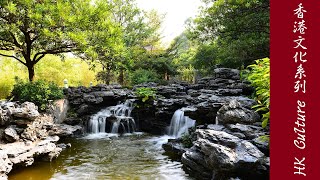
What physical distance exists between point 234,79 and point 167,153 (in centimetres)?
787

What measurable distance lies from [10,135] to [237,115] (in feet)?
21.5

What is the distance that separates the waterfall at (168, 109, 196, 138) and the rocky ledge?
489 centimetres

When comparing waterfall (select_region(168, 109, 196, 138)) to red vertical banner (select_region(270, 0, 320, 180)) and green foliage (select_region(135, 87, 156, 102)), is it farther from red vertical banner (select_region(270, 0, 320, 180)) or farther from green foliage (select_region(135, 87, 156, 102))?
red vertical banner (select_region(270, 0, 320, 180))

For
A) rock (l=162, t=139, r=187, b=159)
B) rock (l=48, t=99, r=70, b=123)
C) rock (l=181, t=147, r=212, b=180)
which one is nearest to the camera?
rock (l=181, t=147, r=212, b=180)

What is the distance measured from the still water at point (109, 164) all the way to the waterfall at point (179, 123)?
1131mm

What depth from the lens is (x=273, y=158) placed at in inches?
102

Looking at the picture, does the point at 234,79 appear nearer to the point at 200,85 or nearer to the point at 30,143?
the point at 200,85

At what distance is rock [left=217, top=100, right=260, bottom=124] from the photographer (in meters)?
7.92

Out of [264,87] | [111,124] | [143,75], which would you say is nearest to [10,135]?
[111,124]

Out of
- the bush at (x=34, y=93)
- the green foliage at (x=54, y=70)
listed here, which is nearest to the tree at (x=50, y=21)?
the bush at (x=34, y=93)

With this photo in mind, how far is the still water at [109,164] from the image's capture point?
24.4 feet

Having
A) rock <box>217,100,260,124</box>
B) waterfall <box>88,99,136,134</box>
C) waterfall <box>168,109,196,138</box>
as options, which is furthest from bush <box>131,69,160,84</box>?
rock <box>217,100,260,124</box>

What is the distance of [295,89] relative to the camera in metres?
2.45

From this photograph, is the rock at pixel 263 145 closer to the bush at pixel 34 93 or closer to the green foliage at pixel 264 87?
the green foliage at pixel 264 87
